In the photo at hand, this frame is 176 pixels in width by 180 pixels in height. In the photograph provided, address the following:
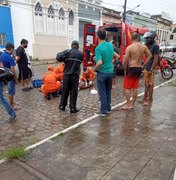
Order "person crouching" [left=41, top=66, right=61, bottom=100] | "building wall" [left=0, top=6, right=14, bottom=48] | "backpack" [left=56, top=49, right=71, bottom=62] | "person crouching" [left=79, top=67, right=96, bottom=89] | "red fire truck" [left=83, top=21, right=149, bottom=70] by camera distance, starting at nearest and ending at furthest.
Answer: "backpack" [left=56, top=49, right=71, bottom=62] → "person crouching" [left=41, top=66, right=61, bottom=100] → "person crouching" [left=79, top=67, right=96, bottom=89] → "red fire truck" [left=83, top=21, right=149, bottom=70] → "building wall" [left=0, top=6, right=14, bottom=48]

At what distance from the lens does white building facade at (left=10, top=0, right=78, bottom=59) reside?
2206 centimetres

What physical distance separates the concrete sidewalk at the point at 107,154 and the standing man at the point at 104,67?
1.77 ft

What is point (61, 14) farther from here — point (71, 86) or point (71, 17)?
point (71, 86)

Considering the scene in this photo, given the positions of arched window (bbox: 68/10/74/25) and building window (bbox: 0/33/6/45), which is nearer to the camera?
building window (bbox: 0/33/6/45)

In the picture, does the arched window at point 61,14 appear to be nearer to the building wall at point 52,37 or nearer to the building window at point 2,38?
the building wall at point 52,37

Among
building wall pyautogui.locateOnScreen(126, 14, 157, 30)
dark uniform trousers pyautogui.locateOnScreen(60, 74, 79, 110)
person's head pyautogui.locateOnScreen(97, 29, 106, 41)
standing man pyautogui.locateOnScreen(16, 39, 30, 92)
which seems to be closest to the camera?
person's head pyautogui.locateOnScreen(97, 29, 106, 41)

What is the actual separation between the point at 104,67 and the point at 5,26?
2006cm

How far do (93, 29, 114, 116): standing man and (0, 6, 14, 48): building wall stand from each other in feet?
63.0

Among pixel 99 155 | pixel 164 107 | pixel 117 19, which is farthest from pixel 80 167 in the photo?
pixel 117 19

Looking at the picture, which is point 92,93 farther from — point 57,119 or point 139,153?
point 139,153

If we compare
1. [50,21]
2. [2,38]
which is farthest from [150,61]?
[50,21]

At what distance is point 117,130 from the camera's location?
430cm

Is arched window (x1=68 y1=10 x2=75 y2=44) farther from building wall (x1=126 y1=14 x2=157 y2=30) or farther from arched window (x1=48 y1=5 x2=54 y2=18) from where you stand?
building wall (x1=126 y1=14 x2=157 y2=30)

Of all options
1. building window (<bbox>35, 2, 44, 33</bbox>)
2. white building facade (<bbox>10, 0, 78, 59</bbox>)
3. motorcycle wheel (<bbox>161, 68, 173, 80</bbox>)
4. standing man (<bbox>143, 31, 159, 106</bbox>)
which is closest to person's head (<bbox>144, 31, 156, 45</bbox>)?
standing man (<bbox>143, 31, 159, 106</bbox>)
